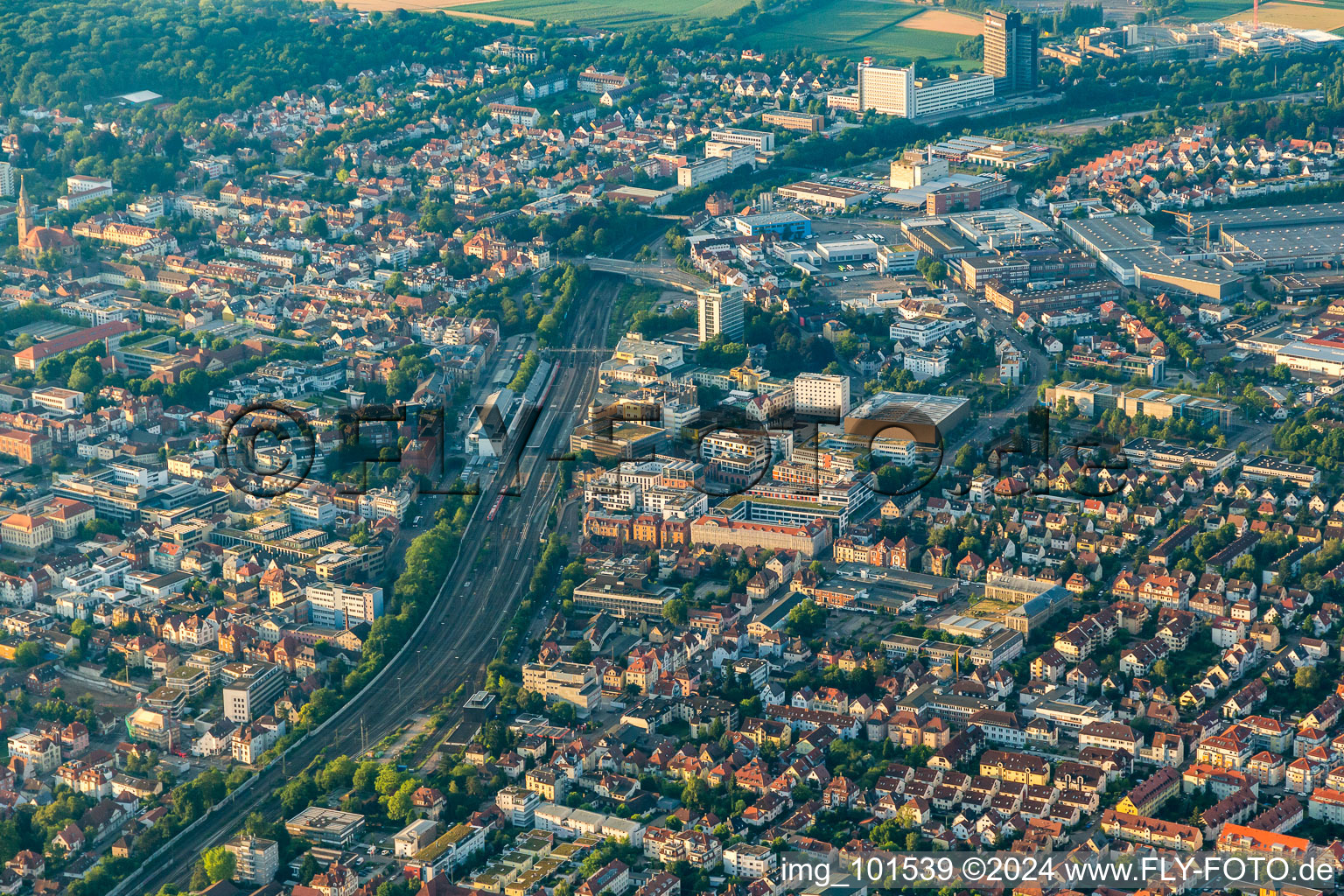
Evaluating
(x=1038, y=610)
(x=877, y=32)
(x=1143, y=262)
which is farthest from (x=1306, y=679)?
(x=877, y=32)

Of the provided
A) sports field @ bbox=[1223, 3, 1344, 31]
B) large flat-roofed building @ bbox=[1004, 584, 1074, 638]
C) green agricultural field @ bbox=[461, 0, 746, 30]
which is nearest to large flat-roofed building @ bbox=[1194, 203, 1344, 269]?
large flat-roofed building @ bbox=[1004, 584, 1074, 638]

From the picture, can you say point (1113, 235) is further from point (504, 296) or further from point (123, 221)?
point (123, 221)

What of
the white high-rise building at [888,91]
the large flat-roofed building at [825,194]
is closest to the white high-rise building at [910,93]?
the white high-rise building at [888,91]

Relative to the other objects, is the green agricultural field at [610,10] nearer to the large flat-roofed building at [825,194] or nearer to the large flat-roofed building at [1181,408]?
the large flat-roofed building at [825,194]

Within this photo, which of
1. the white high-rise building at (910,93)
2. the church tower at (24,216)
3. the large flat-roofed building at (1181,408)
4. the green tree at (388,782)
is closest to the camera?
the green tree at (388,782)

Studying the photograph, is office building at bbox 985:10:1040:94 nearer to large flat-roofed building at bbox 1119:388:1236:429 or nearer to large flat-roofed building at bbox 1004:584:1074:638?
large flat-roofed building at bbox 1119:388:1236:429

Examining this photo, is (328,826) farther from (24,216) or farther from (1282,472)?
(24,216)
